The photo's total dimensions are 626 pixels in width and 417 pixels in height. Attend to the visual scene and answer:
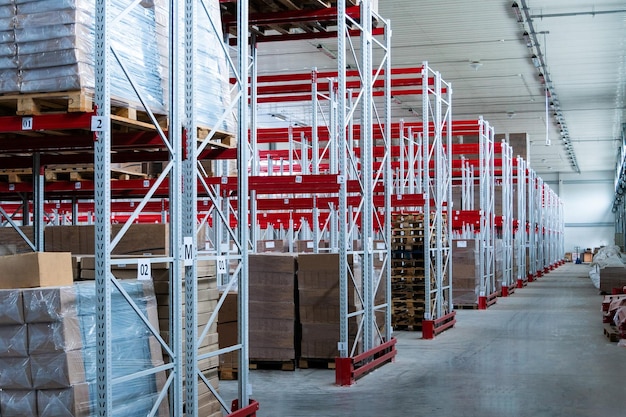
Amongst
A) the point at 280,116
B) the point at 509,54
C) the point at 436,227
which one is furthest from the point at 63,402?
the point at 280,116

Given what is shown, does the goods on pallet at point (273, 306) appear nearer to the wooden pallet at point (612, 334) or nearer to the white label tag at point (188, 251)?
the white label tag at point (188, 251)

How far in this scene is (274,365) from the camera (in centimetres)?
1095

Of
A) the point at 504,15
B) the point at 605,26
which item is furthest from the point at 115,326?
the point at 605,26

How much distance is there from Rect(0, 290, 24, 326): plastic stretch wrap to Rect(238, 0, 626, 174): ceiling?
15.0 m

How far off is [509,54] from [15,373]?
21272 millimetres

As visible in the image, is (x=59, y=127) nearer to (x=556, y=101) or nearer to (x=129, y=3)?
(x=129, y=3)

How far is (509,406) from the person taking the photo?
28.2 ft

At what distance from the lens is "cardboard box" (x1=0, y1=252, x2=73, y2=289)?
17.8ft

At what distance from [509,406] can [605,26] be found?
15.1 m

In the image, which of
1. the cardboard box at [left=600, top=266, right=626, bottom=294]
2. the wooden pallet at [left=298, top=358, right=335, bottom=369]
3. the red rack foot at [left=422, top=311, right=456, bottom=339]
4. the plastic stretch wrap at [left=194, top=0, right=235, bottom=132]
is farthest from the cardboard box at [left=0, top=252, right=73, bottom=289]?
the cardboard box at [left=600, top=266, right=626, bottom=294]

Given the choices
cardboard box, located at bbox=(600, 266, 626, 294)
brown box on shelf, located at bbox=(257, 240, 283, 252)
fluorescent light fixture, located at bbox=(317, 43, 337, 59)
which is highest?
fluorescent light fixture, located at bbox=(317, 43, 337, 59)

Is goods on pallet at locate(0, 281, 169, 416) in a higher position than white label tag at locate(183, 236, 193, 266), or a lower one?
lower

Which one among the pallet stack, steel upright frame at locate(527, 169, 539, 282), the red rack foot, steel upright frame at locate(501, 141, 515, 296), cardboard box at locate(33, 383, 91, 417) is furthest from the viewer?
steel upright frame at locate(527, 169, 539, 282)

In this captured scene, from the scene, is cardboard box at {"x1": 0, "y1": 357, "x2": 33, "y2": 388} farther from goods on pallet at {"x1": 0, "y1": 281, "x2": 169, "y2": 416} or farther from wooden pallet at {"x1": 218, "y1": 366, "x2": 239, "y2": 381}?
wooden pallet at {"x1": 218, "y1": 366, "x2": 239, "y2": 381}
